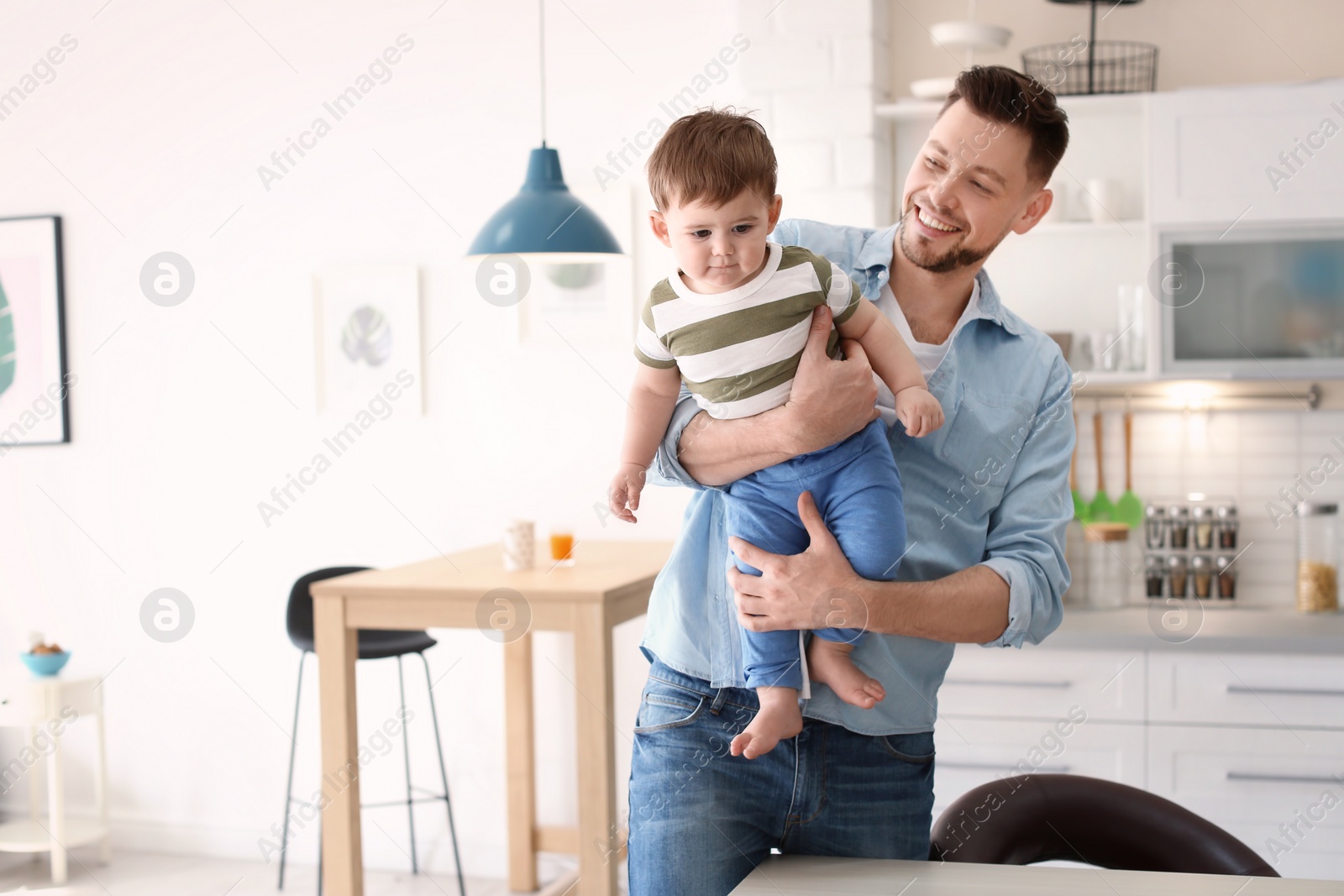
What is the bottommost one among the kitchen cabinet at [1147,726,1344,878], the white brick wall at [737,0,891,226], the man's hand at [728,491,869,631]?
the kitchen cabinet at [1147,726,1344,878]

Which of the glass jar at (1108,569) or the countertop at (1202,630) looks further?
the glass jar at (1108,569)

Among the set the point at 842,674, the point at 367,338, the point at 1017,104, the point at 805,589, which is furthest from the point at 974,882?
the point at 367,338

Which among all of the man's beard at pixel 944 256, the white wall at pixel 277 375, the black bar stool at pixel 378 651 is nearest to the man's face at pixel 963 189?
the man's beard at pixel 944 256

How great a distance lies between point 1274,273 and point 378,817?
3.07 meters

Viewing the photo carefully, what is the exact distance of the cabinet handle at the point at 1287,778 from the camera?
275 cm

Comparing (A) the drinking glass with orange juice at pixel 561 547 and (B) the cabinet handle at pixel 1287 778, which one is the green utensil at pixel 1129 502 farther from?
(A) the drinking glass with orange juice at pixel 561 547

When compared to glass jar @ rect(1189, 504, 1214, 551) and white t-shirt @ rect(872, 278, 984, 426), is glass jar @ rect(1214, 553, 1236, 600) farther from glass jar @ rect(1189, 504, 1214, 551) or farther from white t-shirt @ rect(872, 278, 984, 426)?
white t-shirt @ rect(872, 278, 984, 426)

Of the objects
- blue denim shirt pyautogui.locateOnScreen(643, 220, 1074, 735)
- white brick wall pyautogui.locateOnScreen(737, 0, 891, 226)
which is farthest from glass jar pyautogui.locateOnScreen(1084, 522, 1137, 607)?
blue denim shirt pyautogui.locateOnScreen(643, 220, 1074, 735)

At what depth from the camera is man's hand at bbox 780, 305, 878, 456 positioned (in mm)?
1281

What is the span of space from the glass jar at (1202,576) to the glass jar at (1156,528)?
0.10 metres

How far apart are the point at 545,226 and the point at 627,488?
1359 mm

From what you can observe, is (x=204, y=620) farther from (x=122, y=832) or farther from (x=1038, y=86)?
(x=1038, y=86)

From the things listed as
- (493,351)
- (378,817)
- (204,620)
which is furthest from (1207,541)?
(204,620)

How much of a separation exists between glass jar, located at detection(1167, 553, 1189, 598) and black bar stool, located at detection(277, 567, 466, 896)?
6.87 feet
